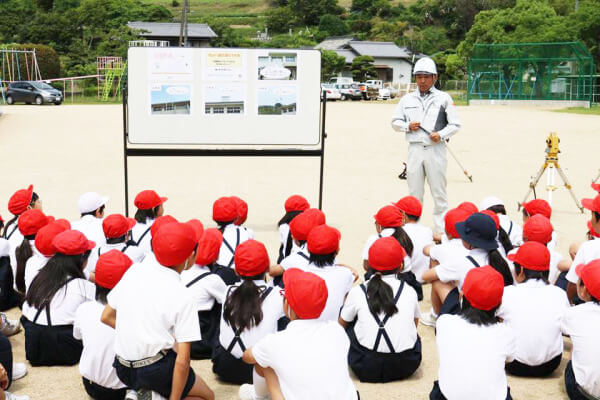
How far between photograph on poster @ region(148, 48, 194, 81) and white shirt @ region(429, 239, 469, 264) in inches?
161

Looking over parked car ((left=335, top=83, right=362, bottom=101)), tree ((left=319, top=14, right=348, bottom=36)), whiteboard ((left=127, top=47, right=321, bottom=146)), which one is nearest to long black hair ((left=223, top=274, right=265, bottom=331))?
whiteboard ((left=127, top=47, right=321, bottom=146))

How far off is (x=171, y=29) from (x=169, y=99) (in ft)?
223

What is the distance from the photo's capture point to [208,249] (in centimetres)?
415

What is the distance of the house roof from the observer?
7069cm

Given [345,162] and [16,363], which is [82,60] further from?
[16,363]

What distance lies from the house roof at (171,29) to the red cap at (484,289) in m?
70.9

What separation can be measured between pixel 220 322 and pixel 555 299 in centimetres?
203

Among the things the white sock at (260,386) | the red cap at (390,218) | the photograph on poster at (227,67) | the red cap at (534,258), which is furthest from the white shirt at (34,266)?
the photograph on poster at (227,67)

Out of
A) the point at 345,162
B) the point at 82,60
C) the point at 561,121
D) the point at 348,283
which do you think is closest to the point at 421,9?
the point at 82,60

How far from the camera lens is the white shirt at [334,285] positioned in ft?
13.7

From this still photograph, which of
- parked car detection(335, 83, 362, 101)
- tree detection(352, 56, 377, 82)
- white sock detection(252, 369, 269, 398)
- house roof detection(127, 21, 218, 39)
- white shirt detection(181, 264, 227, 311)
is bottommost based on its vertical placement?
white sock detection(252, 369, 269, 398)

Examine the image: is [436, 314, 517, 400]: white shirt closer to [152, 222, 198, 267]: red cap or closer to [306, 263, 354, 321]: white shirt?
[306, 263, 354, 321]: white shirt

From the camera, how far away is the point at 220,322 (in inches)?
161

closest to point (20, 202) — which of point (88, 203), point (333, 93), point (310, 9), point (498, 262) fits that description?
point (88, 203)
